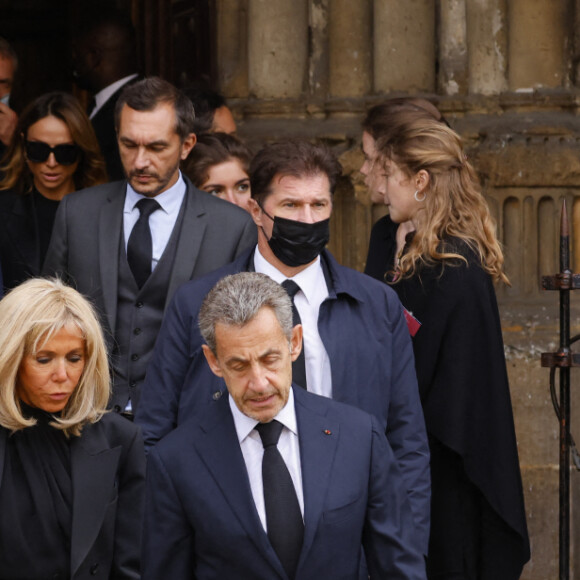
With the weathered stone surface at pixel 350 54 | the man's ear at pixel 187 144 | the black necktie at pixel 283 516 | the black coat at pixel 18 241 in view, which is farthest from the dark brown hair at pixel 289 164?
the weathered stone surface at pixel 350 54

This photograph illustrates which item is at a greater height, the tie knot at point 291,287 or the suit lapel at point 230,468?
the tie knot at point 291,287

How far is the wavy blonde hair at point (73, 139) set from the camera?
5.26 metres

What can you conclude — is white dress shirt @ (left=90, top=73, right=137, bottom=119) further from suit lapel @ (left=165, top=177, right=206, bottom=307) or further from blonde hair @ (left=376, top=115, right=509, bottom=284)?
blonde hair @ (left=376, top=115, right=509, bottom=284)

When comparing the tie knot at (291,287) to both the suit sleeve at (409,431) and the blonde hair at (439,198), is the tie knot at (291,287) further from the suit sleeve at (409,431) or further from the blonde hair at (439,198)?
the blonde hair at (439,198)

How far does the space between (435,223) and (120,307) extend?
3.58 ft

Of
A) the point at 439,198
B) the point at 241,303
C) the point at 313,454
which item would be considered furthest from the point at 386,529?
the point at 439,198

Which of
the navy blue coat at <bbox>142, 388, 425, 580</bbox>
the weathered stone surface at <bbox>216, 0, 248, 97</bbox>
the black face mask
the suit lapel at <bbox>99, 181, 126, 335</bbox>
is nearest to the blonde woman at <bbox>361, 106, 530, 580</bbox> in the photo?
the black face mask

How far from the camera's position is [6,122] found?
5.91 m

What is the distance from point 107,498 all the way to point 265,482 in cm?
51

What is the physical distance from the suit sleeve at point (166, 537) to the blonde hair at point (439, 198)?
1480 mm

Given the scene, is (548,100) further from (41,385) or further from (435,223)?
(41,385)

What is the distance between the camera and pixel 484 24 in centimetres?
644

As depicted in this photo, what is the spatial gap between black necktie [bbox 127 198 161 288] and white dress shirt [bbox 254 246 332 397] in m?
0.56

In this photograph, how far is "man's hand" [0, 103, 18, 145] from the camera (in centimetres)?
589
